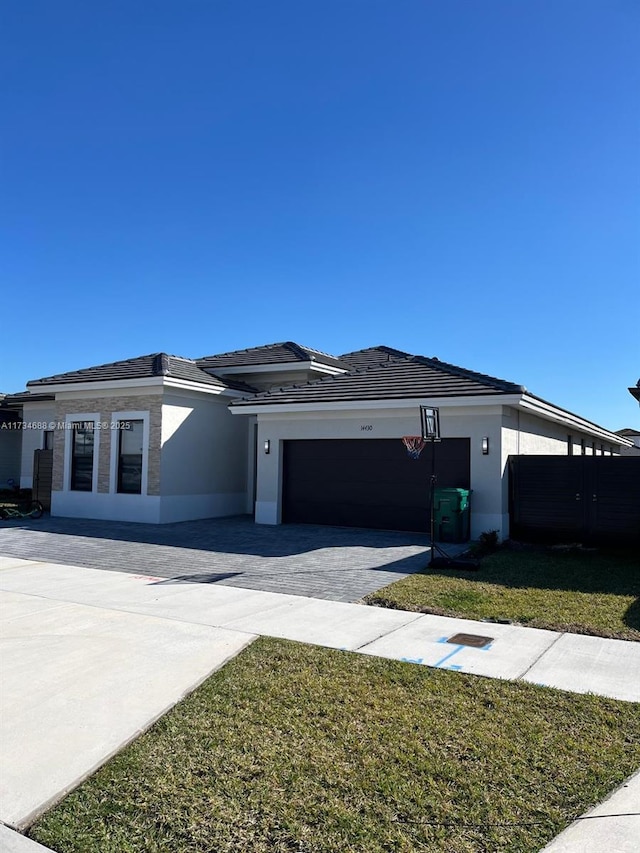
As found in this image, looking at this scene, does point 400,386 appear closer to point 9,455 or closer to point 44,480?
point 44,480

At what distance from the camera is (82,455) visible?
18.1m

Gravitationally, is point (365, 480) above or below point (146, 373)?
below

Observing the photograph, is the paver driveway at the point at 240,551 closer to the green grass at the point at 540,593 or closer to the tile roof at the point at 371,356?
the green grass at the point at 540,593

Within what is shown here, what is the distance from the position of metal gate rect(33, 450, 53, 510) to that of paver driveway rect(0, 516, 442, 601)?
228cm

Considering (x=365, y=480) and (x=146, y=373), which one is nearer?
(x=365, y=480)

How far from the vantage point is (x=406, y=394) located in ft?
46.2

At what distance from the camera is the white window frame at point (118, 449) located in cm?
1664

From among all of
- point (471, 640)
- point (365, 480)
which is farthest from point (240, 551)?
point (471, 640)

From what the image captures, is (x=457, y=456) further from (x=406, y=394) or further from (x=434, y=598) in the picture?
(x=434, y=598)

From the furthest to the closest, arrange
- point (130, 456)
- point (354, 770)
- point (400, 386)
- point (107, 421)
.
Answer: point (107, 421) → point (130, 456) → point (400, 386) → point (354, 770)

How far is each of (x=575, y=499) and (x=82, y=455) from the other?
1379 centimetres

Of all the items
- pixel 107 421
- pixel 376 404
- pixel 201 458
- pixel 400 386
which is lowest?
pixel 201 458

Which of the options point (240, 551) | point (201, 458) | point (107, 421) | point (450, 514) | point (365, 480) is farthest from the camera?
point (201, 458)

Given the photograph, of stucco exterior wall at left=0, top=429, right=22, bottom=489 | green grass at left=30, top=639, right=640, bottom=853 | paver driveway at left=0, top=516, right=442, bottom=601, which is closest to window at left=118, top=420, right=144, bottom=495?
paver driveway at left=0, top=516, right=442, bottom=601
